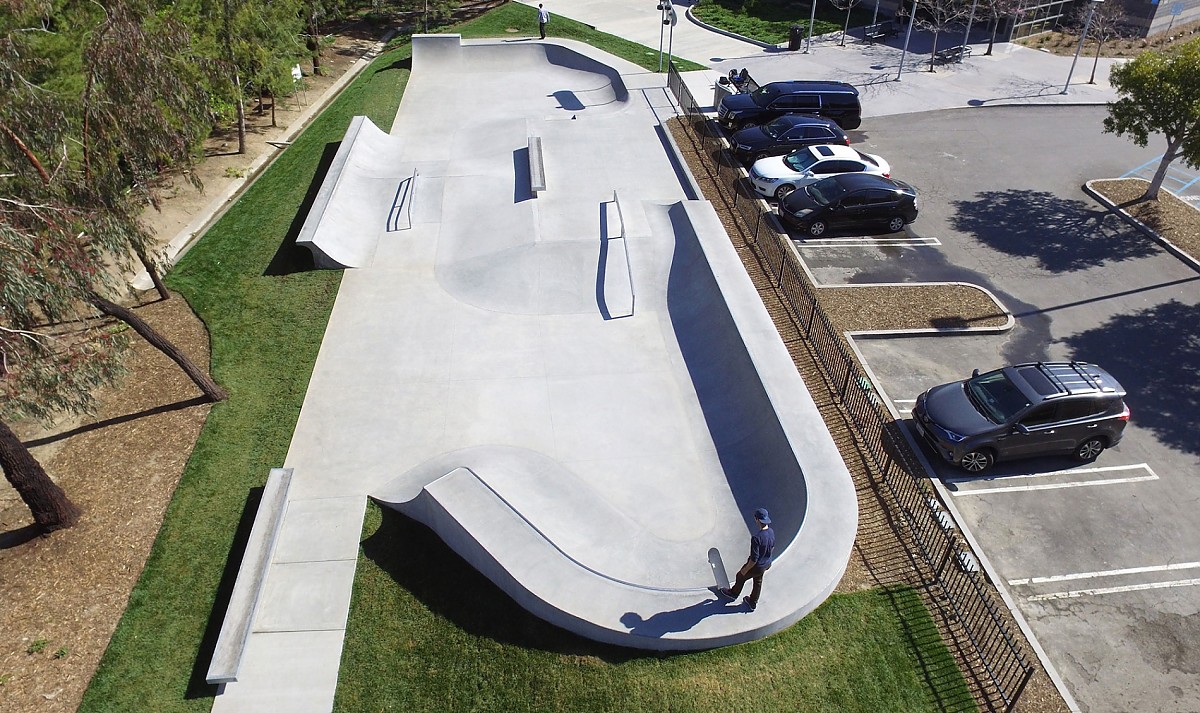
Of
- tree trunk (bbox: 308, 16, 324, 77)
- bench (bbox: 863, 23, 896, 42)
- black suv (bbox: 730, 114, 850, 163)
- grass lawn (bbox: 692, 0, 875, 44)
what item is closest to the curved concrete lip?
black suv (bbox: 730, 114, 850, 163)

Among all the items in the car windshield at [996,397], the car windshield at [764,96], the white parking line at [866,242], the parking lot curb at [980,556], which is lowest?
the parking lot curb at [980,556]

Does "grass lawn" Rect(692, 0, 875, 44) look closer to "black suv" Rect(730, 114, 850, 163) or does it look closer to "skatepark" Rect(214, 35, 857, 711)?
"black suv" Rect(730, 114, 850, 163)

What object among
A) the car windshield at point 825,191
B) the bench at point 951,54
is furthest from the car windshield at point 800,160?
the bench at point 951,54

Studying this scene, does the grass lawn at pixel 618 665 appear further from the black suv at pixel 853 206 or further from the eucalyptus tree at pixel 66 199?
the black suv at pixel 853 206

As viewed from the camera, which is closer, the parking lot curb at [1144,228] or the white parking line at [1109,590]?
the white parking line at [1109,590]

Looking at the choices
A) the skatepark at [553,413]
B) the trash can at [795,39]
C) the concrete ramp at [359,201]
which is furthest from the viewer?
the trash can at [795,39]

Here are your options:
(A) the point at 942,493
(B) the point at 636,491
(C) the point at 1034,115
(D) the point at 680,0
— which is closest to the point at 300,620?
(B) the point at 636,491

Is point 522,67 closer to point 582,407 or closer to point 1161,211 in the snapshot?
point 582,407

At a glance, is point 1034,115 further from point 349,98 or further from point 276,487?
point 276,487

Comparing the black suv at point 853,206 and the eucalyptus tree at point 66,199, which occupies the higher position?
the eucalyptus tree at point 66,199
